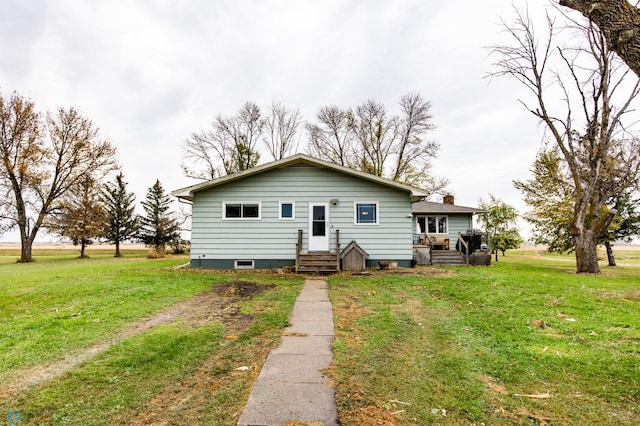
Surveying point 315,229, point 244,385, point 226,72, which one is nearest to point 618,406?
point 244,385

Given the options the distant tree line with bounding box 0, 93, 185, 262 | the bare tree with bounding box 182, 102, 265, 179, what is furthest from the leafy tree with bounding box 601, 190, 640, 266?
the distant tree line with bounding box 0, 93, 185, 262

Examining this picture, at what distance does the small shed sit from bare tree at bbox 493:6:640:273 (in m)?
9.38

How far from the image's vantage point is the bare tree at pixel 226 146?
94.0 ft

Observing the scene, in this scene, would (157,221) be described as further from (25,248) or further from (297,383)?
(297,383)

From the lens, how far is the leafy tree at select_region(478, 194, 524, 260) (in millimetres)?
23188

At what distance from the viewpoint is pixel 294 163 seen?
43.8 feet

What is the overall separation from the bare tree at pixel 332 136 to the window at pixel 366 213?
57.1 feet

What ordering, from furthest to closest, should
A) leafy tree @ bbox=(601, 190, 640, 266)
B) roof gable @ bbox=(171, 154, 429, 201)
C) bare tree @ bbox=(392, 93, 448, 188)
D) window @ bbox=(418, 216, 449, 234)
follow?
bare tree @ bbox=(392, 93, 448, 188)
leafy tree @ bbox=(601, 190, 640, 266)
window @ bbox=(418, 216, 449, 234)
roof gable @ bbox=(171, 154, 429, 201)

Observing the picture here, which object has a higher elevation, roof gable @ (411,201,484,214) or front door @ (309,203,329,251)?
roof gable @ (411,201,484,214)

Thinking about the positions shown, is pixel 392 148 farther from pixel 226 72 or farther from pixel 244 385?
pixel 244 385

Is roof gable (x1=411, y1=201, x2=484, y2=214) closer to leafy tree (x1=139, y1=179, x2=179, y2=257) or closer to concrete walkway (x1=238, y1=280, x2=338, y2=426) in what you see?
concrete walkway (x1=238, y1=280, x2=338, y2=426)

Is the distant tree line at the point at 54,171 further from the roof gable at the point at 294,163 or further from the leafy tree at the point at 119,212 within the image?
the roof gable at the point at 294,163

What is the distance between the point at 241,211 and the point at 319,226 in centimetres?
335

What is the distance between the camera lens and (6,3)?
9109 millimetres
